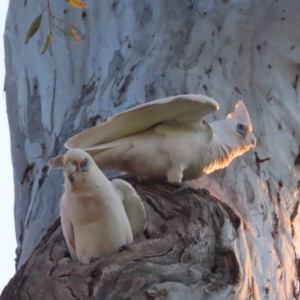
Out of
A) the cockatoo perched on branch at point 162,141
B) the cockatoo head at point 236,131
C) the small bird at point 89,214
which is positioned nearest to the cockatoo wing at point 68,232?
the small bird at point 89,214

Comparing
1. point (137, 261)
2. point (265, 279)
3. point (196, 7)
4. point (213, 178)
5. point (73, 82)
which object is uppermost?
point (196, 7)

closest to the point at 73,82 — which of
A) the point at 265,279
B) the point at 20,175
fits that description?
the point at 20,175

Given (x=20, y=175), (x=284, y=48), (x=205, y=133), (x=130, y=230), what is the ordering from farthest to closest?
(x=284, y=48) < (x=20, y=175) < (x=205, y=133) < (x=130, y=230)

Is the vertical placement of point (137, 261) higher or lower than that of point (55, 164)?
lower

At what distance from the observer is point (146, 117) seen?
2023 mm

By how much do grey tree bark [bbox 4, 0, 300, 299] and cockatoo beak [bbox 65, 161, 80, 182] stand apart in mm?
377

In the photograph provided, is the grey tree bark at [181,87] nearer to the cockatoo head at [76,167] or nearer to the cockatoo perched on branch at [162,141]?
the cockatoo perched on branch at [162,141]

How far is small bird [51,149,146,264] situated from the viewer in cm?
171

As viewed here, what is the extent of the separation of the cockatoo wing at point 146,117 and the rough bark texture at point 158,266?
0.26 m

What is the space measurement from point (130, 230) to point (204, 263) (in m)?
0.22

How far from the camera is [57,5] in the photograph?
9.04ft

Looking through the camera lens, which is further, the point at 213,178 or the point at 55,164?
the point at 213,178

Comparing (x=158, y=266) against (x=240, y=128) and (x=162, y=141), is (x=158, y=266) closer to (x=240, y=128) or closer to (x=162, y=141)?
(x=162, y=141)

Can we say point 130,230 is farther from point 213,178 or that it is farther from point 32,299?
point 213,178
